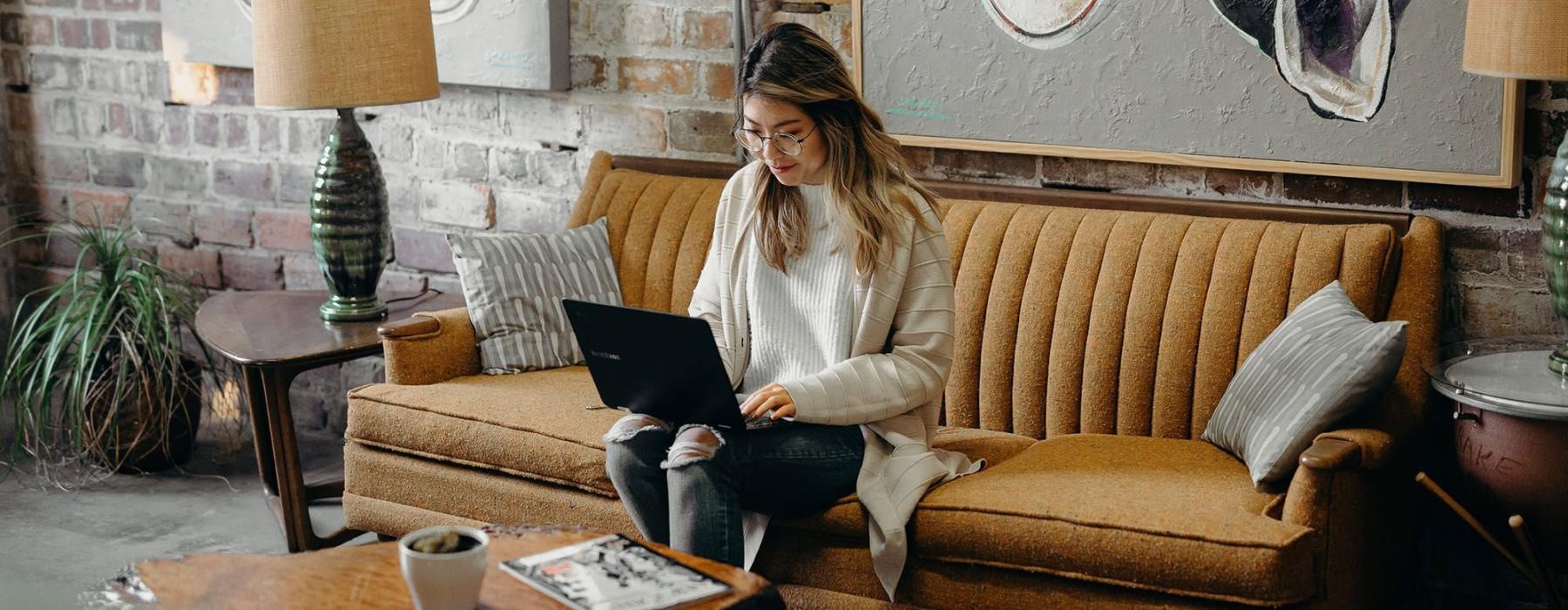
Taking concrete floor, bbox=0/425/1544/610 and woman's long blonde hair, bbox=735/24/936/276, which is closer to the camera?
woman's long blonde hair, bbox=735/24/936/276

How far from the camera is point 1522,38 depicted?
7.49 ft

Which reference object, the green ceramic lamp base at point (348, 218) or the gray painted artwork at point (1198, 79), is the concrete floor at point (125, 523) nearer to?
the green ceramic lamp base at point (348, 218)

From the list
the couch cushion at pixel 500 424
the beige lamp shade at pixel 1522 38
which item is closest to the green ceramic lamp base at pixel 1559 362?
the beige lamp shade at pixel 1522 38

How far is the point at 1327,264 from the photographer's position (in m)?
2.62

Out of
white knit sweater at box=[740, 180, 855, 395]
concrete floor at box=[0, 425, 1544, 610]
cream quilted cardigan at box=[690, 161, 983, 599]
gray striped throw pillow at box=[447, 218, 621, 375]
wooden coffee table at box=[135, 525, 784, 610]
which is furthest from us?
gray striped throw pillow at box=[447, 218, 621, 375]

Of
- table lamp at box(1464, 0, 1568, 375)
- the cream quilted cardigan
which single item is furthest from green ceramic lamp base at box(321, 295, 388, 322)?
table lamp at box(1464, 0, 1568, 375)

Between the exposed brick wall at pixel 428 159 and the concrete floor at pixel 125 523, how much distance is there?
1.61 feet

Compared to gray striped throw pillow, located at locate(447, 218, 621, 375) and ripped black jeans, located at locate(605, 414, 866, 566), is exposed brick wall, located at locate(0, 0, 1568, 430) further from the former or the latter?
ripped black jeans, located at locate(605, 414, 866, 566)

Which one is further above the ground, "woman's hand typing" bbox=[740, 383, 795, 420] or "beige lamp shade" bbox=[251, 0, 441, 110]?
"beige lamp shade" bbox=[251, 0, 441, 110]

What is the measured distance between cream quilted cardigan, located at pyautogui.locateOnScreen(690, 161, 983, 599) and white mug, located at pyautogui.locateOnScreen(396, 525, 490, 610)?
74 centimetres

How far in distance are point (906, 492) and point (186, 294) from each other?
2327mm

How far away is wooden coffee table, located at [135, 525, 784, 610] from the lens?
1845mm

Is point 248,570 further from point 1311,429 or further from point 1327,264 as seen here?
point 1327,264

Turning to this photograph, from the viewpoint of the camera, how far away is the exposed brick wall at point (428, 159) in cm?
281
